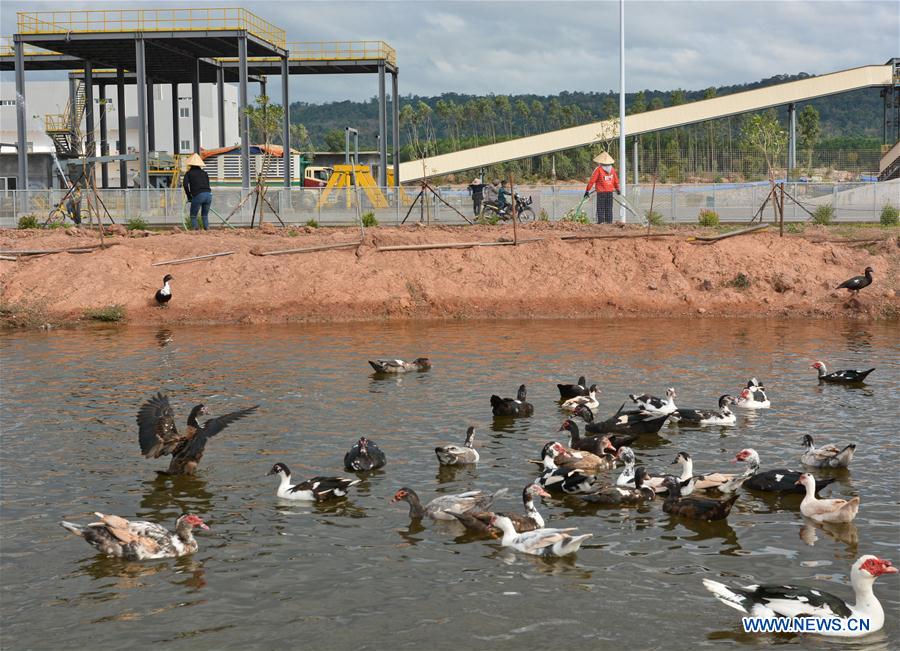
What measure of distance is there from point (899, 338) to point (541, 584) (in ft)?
58.7

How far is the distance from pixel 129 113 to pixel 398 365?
82.2 metres

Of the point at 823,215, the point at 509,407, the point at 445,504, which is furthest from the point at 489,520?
the point at 823,215

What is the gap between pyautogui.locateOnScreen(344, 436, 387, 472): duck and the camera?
42.7 feet

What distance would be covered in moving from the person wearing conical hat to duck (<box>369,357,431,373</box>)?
1754 centimetres

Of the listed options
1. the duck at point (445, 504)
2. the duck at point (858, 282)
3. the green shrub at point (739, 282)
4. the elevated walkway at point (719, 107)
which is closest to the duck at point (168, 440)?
the duck at point (445, 504)

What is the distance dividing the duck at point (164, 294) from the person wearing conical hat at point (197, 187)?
7.36 metres

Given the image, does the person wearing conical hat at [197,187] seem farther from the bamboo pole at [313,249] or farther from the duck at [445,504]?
the duck at [445,504]

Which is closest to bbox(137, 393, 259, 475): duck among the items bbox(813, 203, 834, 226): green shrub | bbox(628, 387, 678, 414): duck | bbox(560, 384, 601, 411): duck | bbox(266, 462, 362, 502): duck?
bbox(266, 462, 362, 502): duck

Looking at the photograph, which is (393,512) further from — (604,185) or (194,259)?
(604,185)

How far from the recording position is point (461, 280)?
98.1ft

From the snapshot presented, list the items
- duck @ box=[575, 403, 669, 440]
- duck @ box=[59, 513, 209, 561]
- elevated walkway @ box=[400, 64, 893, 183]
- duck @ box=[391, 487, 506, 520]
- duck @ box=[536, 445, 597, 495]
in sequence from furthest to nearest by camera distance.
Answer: elevated walkway @ box=[400, 64, 893, 183]
duck @ box=[575, 403, 669, 440]
duck @ box=[536, 445, 597, 495]
duck @ box=[391, 487, 506, 520]
duck @ box=[59, 513, 209, 561]

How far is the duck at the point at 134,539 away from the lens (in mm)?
10188

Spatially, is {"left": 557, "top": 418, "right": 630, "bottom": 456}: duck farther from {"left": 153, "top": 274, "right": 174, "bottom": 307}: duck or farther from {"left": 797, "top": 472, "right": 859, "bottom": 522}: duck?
{"left": 153, "top": 274, "right": 174, "bottom": 307}: duck

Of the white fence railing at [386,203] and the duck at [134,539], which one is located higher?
the white fence railing at [386,203]
